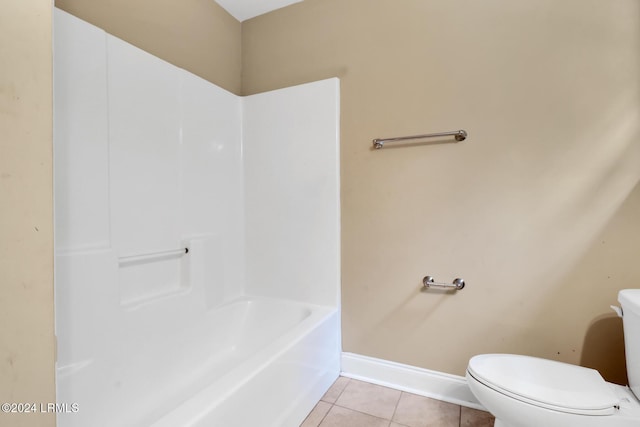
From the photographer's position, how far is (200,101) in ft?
5.64

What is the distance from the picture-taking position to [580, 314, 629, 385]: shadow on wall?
128 cm

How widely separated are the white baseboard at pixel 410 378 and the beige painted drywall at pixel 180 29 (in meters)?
2.09

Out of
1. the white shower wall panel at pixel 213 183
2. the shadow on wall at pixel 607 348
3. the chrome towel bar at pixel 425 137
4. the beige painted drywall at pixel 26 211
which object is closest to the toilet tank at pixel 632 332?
the shadow on wall at pixel 607 348

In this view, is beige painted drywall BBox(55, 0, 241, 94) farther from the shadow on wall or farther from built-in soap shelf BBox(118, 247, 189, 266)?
the shadow on wall

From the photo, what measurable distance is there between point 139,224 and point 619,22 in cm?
239

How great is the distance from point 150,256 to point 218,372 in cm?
76

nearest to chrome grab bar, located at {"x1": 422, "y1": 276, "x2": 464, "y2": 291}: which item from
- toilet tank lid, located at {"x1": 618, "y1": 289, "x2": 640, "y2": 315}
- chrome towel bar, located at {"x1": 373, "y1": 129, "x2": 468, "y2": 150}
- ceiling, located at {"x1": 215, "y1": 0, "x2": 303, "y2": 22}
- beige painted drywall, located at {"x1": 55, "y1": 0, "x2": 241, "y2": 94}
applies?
toilet tank lid, located at {"x1": 618, "y1": 289, "x2": 640, "y2": 315}

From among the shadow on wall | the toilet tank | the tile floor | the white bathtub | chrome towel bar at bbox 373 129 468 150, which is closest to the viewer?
the white bathtub

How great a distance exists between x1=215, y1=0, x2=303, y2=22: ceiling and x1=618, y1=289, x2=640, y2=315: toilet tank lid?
236 centimetres

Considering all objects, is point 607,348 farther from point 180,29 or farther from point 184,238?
point 180,29

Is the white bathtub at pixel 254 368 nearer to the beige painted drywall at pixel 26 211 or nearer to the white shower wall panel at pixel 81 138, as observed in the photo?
the beige painted drywall at pixel 26 211

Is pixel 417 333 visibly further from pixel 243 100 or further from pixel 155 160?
pixel 243 100

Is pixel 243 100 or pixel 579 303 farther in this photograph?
pixel 243 100

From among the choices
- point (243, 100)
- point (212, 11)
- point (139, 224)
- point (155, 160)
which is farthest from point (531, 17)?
point (139, 224)
